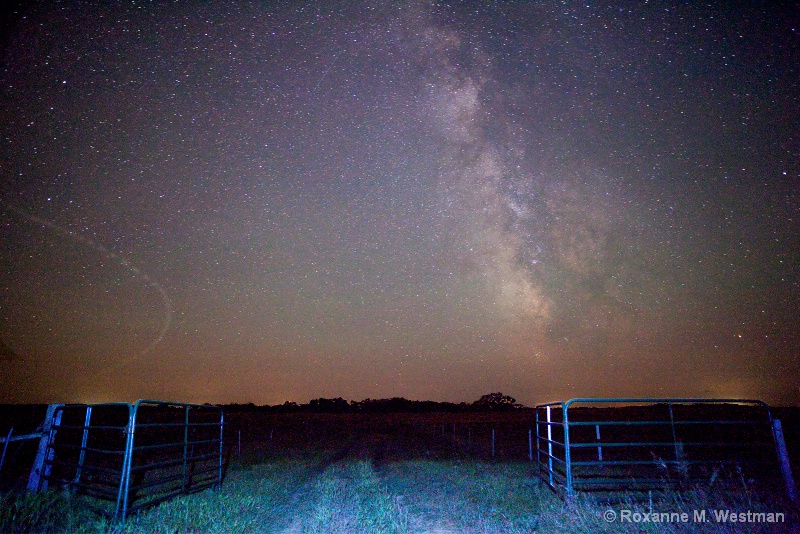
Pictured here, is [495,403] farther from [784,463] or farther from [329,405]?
[784,463]

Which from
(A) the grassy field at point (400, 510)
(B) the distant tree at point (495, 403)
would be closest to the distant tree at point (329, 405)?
(B) the distant tree at point (495, 403)

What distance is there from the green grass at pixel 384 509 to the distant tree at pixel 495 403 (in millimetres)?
136806

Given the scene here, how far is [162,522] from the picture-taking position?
5.74 m

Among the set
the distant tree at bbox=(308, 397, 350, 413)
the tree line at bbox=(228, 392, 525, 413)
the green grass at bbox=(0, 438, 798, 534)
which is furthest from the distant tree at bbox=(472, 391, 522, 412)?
the green grass at bbox=(0, 438, 798, 534)

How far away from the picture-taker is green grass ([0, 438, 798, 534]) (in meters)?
5.45

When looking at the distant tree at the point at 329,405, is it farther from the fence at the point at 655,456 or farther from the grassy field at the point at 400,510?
the grassy field at the point at 400,510

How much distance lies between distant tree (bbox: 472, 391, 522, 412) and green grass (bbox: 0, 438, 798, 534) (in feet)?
449

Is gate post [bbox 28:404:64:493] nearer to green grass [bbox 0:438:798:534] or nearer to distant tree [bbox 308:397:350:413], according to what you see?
green grass [bbox 0:438:798:534]

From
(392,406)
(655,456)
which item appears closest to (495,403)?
(392,406)

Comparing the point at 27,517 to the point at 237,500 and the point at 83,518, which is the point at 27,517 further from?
the point at 237,500

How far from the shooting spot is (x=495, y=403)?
464 ft

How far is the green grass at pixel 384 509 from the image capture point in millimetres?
5453

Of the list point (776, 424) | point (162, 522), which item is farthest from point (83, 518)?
point (776, 424)

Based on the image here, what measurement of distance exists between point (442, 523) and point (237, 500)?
339 centimetres
